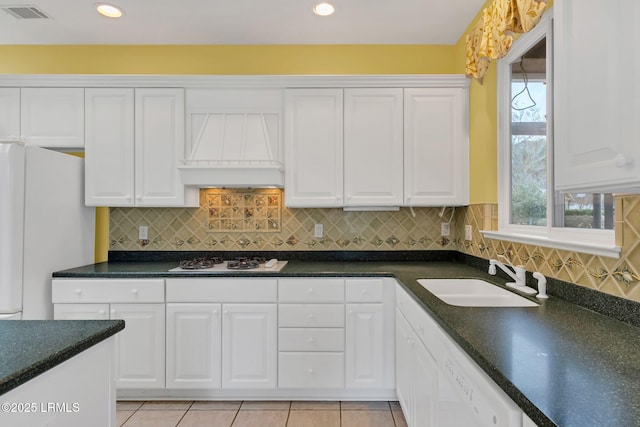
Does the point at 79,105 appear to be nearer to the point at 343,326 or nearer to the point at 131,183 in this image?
the point at 131,183

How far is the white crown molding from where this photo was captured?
2562 millimetres

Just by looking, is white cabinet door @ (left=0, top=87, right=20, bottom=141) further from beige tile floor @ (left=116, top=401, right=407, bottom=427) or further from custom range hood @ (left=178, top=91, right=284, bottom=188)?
beige tile floor @ (left=116, top=401, right=407, bottom=427)

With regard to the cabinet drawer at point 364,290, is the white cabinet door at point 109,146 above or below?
above

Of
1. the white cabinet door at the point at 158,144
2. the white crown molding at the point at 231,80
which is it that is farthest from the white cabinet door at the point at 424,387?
the white cabinet door at the point at 158,144

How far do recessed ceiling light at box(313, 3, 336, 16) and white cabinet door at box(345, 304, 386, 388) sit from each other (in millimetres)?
2028

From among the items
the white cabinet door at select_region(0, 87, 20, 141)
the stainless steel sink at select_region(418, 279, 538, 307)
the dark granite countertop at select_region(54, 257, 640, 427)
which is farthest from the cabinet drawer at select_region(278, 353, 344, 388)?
the white cabinet door at select_region(0, 87, 20, 141)

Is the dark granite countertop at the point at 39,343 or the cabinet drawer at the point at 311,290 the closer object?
the dark granite countertop at the point at 39,343

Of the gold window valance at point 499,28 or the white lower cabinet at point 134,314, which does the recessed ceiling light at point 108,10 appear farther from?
the gold window valance at point 499,28

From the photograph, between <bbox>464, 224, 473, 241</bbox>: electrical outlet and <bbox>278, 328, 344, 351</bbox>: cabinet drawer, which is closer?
<bbox>278, 328, 344, 351</bbox>: cabinet drawer

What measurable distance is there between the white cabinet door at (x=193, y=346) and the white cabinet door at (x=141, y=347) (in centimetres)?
6

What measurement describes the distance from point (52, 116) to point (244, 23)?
5.27 ft

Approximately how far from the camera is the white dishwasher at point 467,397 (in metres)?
0.87

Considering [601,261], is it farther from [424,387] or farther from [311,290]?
[311,290]

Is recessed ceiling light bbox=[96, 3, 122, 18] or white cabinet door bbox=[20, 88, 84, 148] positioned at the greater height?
recessed ceiling light bbox=[96, 3, 122, 18]
